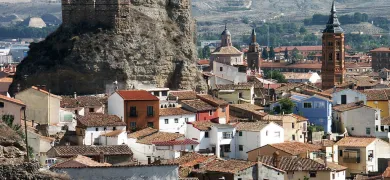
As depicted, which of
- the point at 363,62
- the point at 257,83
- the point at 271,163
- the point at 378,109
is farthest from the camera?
the point at 363,62

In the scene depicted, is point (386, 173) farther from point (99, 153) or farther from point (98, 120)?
point (98, 120)

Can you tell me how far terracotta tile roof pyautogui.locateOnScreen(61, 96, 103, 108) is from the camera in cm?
4647

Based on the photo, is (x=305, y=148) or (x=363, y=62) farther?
(x=363, y=62)

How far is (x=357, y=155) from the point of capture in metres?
45.7

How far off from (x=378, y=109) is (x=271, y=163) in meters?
17.2

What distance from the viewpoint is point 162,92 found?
50250 mm

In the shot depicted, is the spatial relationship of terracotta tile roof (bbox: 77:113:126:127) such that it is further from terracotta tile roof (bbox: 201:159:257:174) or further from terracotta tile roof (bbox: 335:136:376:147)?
terracotta tile roof (bbox: 335:136:376:147)

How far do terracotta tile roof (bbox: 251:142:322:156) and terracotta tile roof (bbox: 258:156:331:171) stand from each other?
2348mm

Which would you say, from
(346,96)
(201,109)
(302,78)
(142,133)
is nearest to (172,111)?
(201,109)

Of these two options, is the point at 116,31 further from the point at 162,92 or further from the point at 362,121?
the point at 362,121

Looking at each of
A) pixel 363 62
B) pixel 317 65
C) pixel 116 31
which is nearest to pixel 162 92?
pixel 116 31

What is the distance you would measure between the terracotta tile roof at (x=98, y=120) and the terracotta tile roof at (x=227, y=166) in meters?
7.16

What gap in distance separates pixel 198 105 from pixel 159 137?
6334 mm

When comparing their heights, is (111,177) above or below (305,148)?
above
